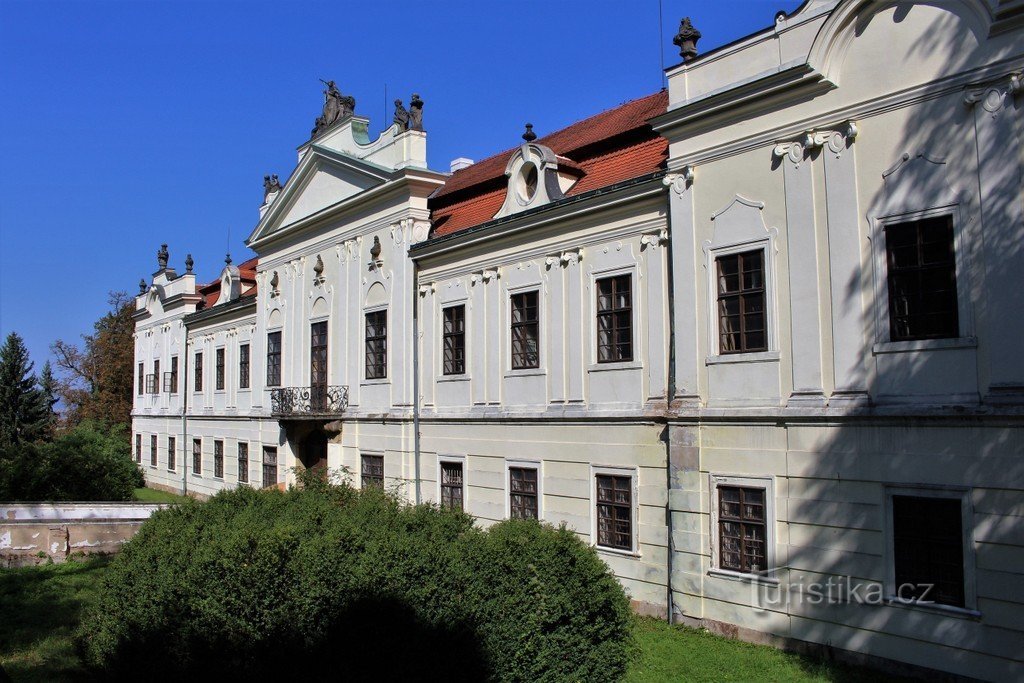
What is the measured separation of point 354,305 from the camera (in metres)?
21.0

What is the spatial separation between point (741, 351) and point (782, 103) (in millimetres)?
3610

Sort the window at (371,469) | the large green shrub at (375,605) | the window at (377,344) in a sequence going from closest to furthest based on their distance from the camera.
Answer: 1. the large green shrub at (375,605)
2. the window at (371,469)
3. the window at (377,344)

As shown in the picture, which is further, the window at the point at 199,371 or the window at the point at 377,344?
the window at the point at 199,371

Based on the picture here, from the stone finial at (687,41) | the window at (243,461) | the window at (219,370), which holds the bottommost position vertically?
the window at (243,461)

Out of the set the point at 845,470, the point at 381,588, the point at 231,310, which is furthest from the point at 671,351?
the point at 231,310

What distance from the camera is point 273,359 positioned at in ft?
84.2

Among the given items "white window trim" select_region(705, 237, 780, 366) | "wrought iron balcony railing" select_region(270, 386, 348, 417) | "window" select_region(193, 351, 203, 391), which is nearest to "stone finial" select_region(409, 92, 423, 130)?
"wrought iron balcony railing" select_region(270, 386, 348, 417)

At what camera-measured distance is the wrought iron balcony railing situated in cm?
2131

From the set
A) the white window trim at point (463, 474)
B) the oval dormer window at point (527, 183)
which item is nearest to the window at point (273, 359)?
the white window trim at point (463, 474)

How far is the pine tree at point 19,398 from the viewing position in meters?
45.9

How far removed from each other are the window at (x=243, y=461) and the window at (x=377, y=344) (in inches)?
378

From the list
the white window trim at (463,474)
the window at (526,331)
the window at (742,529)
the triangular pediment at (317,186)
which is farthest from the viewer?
the triangular pediment at (317,186)

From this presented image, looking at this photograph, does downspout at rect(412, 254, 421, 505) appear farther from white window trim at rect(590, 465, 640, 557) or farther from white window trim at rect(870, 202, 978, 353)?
white window trim at rect(870, 202, 978, 353)

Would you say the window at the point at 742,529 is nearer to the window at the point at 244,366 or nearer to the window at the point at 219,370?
the window at the point at 244,366
